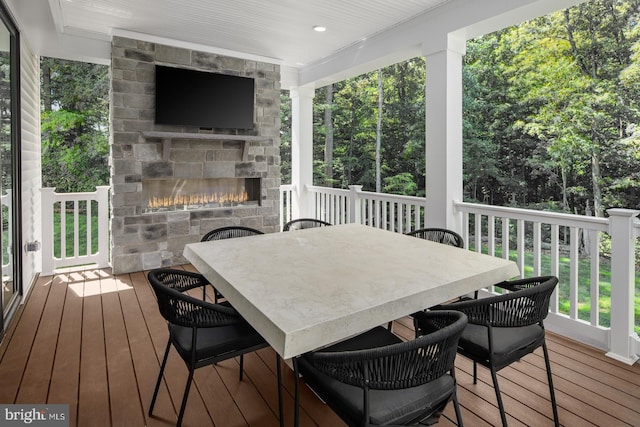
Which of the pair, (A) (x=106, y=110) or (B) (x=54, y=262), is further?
(A) (x=106, y=110)

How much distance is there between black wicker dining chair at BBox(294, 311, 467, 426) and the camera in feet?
3.97

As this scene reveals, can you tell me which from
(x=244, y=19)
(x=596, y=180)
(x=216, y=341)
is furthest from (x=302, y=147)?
(x=596, y=180)

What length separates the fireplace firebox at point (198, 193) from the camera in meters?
4.96

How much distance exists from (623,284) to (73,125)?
34.3 feet

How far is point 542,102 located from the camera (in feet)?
27.2

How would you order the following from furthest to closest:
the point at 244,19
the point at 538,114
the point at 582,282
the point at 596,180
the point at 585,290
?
the point at 538,114
the point at 596,180
the point at 582,282
the point at 585,290
the point at 244,19

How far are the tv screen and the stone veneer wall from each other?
0.13 m

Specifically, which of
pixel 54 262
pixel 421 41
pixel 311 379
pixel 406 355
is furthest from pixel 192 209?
pixel 406 355

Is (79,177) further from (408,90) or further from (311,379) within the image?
(311,379)

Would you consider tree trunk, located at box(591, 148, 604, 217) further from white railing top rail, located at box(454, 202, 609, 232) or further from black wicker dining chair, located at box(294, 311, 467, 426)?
black wicker dining chair, located at box(294, 311, 467, 426)

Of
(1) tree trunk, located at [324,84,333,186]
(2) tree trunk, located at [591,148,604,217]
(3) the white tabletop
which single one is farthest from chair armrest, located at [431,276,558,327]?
(1) tree trunk, located at [324,84,333,186]

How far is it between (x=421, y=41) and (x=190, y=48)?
289 cm

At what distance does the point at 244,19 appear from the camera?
13.5 feet

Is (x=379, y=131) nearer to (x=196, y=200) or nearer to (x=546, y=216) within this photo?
(x=196, y=200)
